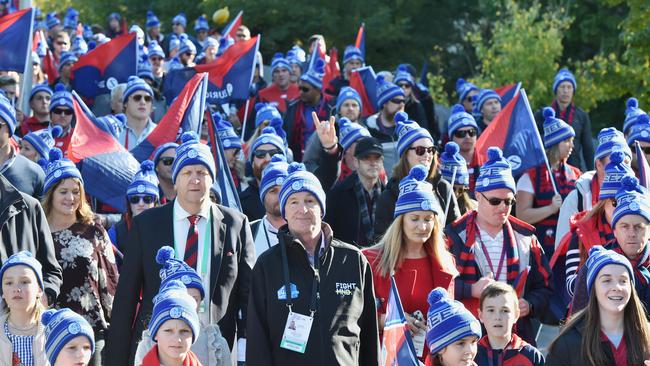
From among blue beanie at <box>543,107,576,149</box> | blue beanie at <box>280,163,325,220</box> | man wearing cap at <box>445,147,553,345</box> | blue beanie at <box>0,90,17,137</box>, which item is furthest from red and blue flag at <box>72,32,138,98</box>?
blue beanie at <box>280,163,325,220</box>

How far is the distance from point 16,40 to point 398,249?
724 cm

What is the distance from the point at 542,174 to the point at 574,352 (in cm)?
513

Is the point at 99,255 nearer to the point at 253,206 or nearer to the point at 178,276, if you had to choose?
the point at 178,276

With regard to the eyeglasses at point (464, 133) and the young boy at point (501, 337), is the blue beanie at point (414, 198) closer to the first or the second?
the young boy at point (501, 337)

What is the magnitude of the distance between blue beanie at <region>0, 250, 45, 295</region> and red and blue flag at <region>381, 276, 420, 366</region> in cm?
217

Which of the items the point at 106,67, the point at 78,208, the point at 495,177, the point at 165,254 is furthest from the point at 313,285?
the point at 106,67

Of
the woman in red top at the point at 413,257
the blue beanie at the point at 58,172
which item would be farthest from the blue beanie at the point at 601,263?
the blue beanie at the point at 58,172

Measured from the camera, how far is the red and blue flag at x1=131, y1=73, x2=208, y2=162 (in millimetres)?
14203

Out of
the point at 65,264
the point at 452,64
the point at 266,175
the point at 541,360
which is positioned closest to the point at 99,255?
the point at 65,264

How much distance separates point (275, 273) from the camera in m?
8.97

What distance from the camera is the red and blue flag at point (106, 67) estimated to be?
18.8m

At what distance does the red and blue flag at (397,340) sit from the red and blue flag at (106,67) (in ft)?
32.4

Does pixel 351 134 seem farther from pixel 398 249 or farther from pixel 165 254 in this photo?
pixel 165 254

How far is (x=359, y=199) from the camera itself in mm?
12562
